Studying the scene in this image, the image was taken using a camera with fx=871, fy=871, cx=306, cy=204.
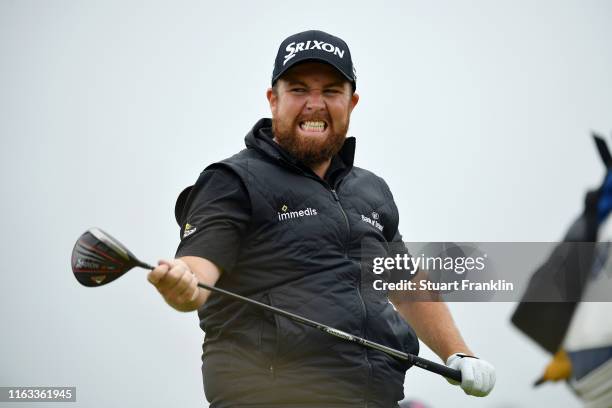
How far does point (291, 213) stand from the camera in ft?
11.5

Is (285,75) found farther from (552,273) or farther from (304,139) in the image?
(552,273)

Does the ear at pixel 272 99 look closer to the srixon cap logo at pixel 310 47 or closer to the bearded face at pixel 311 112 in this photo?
the bearded face at pixel 311 112

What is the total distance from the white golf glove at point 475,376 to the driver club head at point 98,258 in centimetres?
157

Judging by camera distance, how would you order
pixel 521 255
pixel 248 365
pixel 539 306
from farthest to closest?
1. pixel 521 255
2. pixel 539 306
3. pixel 248 365

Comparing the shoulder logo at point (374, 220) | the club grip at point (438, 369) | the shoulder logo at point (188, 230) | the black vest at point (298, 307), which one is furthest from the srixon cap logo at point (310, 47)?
the club grip at point (438, 369)

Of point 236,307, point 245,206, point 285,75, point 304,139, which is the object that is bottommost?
point 236,307

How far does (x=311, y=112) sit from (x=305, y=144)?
157mm

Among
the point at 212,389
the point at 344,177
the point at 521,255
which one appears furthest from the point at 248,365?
the point at 521,255

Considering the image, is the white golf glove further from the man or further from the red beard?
the red beard

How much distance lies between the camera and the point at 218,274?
10.8 ft

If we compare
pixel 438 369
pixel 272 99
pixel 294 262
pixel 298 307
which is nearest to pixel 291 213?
pixel 294 262

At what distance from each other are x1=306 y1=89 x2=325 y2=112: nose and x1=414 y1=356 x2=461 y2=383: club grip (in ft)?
3.83

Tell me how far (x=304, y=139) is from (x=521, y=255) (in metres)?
2.12

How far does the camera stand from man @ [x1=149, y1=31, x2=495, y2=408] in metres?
3.23
